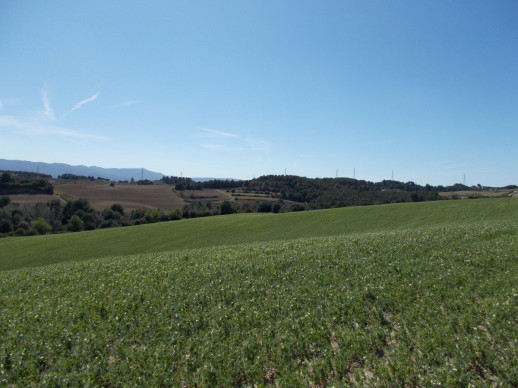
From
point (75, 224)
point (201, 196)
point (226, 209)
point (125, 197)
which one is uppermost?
point (201, 196)

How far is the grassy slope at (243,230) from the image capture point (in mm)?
30312

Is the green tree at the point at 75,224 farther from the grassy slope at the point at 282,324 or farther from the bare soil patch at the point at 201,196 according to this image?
the grassy slope at the point at 282,324

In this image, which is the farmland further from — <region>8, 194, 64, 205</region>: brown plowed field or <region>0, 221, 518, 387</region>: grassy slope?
<region>0, 221, 518, 387</region>: grassy slope

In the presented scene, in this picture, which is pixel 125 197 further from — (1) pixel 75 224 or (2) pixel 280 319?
(2) pixel 280 319

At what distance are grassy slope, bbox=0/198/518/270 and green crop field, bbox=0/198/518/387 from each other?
17011 millimetres

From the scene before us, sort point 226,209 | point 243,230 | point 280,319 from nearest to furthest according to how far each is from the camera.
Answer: point 280,319, point 243,230, point 226,209

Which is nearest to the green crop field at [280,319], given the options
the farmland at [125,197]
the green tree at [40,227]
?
the green tree at [40,227]

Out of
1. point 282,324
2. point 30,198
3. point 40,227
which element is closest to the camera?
point 282,324

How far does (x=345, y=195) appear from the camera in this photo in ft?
356

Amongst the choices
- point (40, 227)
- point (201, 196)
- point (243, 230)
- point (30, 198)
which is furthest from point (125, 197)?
point (243, 230)

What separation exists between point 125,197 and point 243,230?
67.6 meters

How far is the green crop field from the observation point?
19.4 feet

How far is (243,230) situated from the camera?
127ft

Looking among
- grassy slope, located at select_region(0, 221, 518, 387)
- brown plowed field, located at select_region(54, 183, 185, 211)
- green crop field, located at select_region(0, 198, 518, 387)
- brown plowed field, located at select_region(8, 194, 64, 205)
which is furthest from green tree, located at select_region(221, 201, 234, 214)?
grassy slope, located at select_region(0, 221, 518, 387)
